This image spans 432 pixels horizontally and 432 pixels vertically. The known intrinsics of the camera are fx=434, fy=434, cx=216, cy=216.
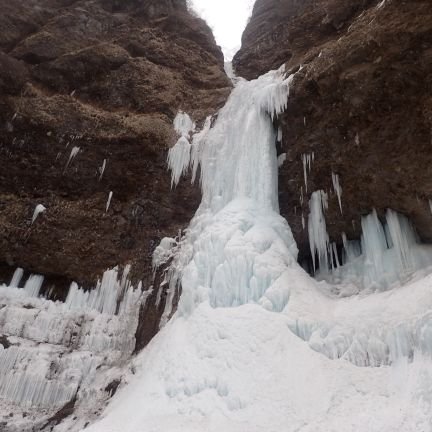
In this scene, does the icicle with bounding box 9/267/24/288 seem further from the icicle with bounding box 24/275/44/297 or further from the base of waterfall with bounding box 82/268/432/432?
the base of waterfall with bounding box 82/268/432/432

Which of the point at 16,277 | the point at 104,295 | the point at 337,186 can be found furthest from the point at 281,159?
the point at 16,277

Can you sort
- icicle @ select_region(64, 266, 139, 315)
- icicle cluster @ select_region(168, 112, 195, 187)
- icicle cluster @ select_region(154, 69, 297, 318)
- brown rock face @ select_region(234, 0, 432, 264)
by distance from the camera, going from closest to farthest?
1. brown rock face @ select_region(234, 0, 432, 264)
2. icicle cluster @ select_region(154, 69, 297, 318)
3. icicle @ select_region(64, 266, 139, 315)
4. icicle cluster @ select_region(168, 112, 195, 187)

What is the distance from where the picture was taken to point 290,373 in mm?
7961

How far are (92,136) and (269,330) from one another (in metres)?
8.51

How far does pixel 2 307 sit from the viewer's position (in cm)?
1177

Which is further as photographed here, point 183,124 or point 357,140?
point 183,124

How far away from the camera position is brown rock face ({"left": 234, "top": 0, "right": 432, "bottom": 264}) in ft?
32.2

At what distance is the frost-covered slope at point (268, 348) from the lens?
7102mm

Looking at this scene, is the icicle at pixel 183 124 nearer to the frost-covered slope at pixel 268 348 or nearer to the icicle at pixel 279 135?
the icicle at pixel 279 135

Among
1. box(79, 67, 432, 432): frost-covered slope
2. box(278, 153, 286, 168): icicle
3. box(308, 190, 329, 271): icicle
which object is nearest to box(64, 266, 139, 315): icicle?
box(79, 67, 432, 432): frost-covered slope

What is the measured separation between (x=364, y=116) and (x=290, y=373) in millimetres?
6405

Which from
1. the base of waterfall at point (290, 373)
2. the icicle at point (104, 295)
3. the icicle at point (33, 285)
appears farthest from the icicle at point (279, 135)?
the icicle at point (33, 285)

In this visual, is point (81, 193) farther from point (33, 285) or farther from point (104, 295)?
point (104, 295)

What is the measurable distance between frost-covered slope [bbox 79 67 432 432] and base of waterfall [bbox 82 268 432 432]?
0.02 meters
